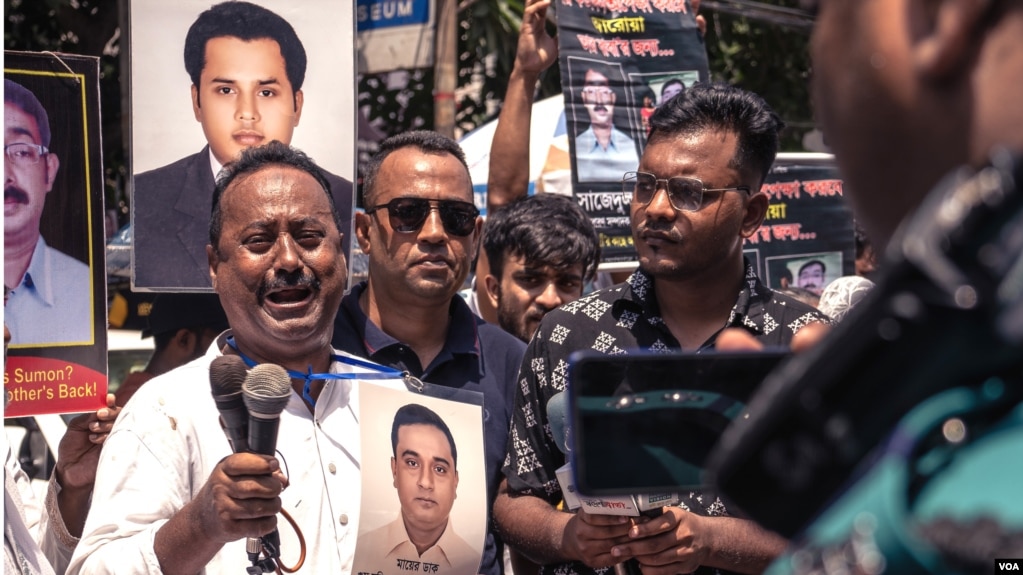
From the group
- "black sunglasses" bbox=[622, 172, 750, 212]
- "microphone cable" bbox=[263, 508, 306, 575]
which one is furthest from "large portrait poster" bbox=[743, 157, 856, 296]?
"microphone cable" bbox=[263, 508, 306, 575]

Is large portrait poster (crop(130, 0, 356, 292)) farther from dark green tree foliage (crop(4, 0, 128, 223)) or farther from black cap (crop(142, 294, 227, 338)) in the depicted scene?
dark green tree foliage (crop(4, 0, 128, 223))

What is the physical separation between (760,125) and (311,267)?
139 centimetres

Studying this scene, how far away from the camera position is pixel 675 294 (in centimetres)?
332


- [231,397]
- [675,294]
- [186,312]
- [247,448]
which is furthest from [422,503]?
[186,312]


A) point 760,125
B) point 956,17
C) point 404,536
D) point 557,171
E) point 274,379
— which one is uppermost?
point 557,171

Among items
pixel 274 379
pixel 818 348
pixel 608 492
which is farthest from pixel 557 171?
pixel 818 348

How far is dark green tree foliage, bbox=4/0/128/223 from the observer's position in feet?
33.9

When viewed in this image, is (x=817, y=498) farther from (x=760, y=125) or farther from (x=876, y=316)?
(x=760, y=125)

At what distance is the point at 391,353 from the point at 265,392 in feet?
4.82

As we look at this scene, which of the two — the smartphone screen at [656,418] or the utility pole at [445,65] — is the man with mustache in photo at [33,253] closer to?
the smartphone screen at [656,418]

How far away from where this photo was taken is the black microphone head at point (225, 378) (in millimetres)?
2402

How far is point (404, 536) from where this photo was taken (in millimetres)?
2820

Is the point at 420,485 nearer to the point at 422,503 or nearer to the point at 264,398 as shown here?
the point at 422,503

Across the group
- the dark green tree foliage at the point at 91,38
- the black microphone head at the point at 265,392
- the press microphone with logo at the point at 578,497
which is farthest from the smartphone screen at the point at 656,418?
the dark green tree foliage at the point at 91,38
